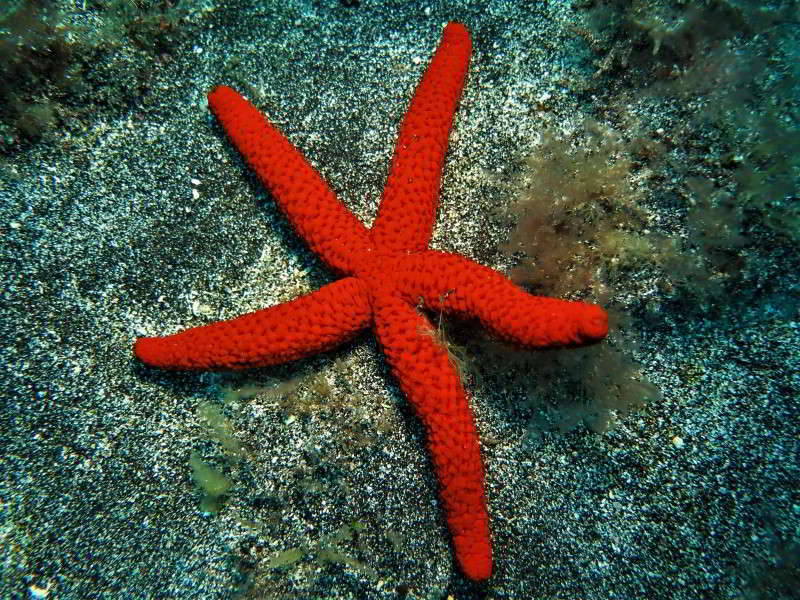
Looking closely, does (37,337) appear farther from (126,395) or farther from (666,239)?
(666,239)

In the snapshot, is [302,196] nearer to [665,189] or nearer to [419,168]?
[419,168]

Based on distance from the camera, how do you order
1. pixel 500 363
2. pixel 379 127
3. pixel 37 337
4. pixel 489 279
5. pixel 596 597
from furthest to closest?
pixel 379 127 → pixel 37 337 → pixel 500 363 → pixel 596 597 → pixel 489 279

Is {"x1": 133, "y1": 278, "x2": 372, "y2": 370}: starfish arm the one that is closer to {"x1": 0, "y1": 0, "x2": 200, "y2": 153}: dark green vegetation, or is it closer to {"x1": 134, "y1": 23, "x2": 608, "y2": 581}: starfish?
{"x1": 134, "y1": 23, "x2": 608, "y2": 581}: starfish

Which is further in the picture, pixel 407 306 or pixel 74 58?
pixel 74 58

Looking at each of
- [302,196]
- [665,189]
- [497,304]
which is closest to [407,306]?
[497,304]

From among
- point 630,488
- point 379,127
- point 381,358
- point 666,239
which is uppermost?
point 379,127

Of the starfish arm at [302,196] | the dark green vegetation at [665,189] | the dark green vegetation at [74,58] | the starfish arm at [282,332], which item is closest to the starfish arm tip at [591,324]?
the dark green vegetation at [665,189]

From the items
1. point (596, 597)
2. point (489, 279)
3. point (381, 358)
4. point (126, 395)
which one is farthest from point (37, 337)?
point (596, 597)
